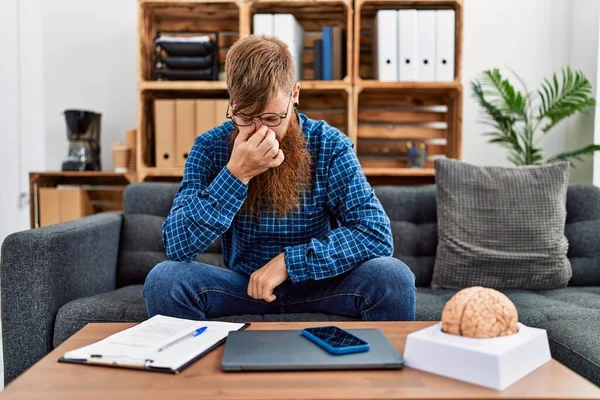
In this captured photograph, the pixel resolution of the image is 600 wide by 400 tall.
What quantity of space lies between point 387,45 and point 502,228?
112cm

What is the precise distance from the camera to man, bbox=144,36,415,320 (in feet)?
4.54

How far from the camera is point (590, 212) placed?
2.15m

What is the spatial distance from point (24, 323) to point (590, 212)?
194 cm

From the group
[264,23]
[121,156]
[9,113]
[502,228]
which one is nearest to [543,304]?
[502,228]

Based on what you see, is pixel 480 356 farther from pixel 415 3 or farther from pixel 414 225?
pixel 415 3

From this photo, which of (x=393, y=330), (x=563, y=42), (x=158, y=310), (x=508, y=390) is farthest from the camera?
(x=563, y=42)

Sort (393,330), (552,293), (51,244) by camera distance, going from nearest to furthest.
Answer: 1. (393,330)
2. (51,244)
3. (552,293)

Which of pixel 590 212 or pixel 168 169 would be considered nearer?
pixel 590 212

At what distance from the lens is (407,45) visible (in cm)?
272

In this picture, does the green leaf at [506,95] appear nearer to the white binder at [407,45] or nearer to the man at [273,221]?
the white binder at [407,45]

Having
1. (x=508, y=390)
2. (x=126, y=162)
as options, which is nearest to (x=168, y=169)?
(x=126, y=162)

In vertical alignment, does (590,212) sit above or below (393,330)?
above

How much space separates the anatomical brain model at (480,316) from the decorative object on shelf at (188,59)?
2137mm

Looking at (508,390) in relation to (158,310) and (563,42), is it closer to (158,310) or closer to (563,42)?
(158,310)
